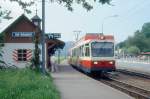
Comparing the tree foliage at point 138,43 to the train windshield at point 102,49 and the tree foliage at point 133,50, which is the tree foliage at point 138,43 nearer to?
the tree foliage at point 133,50

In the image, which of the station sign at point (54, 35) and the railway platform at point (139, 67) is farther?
the railway platform at point (139, 67)

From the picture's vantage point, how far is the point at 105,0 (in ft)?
39.8

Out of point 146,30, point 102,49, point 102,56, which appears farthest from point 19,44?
point 146,30

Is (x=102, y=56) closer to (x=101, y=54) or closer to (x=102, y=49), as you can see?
(x=101, y=54)

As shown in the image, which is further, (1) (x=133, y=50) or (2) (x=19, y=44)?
(1) (x=133, y=50)

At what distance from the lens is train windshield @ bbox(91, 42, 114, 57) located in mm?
36688

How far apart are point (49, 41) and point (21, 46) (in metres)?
4.74

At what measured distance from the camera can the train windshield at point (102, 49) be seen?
36688 millimetres

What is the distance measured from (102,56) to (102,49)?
0.56 m

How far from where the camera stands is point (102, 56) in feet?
120

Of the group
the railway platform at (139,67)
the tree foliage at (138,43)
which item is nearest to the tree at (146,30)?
the tree foliage at (138,43)

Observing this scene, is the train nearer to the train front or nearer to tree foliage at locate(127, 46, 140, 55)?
the train front

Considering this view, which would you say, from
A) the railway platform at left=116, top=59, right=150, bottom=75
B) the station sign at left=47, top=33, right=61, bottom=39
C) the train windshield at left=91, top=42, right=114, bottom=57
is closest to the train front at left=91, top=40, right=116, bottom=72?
Answer: the train windshield at left=91, top=42, right=114, bottom=57

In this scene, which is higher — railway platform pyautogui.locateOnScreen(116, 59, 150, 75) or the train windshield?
the train windshield
